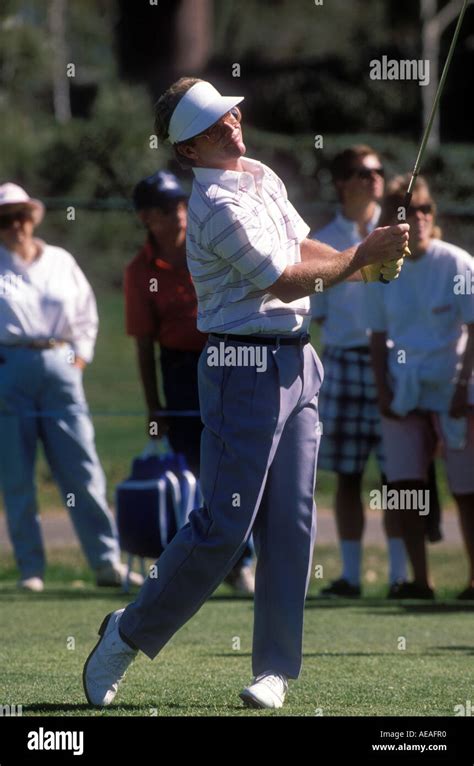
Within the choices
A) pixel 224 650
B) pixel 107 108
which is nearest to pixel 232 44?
pixel 107 108

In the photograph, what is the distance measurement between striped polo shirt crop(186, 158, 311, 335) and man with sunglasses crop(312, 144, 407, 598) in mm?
3865

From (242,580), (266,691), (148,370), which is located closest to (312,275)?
(266,691)

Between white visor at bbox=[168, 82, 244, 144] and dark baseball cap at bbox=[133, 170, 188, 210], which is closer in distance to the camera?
white visor at bbox=[168, 82, 244, 144]

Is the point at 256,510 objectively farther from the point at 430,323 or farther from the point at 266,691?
the point at 430,323

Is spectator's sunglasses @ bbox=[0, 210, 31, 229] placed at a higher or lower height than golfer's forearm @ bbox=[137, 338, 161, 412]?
higher

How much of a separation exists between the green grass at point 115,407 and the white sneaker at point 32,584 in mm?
1465

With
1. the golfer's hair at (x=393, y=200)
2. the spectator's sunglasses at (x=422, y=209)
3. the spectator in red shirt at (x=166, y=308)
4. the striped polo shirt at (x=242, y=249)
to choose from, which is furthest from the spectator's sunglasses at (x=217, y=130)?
the spectator in red shirt at (x=166, y=308)

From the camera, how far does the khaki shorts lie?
9.27 metres

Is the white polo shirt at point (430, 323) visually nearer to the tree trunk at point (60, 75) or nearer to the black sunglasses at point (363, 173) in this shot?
the black sunglasses at point (363, 173)

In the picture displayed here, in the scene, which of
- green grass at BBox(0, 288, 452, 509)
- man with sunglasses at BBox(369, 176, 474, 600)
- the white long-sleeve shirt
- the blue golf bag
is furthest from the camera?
green grass at BBox(0, 288, 452, 509)

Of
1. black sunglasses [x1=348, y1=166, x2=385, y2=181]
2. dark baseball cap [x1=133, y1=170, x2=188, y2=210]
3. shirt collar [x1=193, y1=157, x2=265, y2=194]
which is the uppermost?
black sunglasses [x1=348, y1=166, x2=385, y2=181]

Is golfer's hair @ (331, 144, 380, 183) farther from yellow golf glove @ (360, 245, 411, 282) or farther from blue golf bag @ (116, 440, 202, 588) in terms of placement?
yellow golf glove @ (360, 245, 411, 282)

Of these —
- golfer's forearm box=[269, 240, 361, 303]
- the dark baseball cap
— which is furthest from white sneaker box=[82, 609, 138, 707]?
the dark baseball cap
